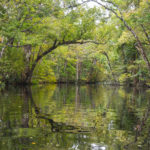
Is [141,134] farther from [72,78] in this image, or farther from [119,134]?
[72,78]

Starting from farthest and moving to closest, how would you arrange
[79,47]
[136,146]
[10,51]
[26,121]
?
[79,47] < [10,51] < [26,121] < [136,146]

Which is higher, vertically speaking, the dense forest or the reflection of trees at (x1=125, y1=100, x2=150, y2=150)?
the dense forest

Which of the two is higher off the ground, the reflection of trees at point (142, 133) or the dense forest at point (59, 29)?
the dense forest at point (59, 29)

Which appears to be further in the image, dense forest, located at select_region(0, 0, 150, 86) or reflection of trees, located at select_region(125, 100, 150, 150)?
dense forest, located at select_region(0, 0, 150, 86)

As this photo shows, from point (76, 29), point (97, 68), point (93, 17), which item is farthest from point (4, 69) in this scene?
point (97, 68)

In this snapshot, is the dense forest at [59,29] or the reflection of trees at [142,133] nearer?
the reflection of trees at [142,133]

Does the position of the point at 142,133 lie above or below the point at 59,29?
below

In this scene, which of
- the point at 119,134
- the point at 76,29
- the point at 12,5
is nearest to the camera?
the point at 119,134

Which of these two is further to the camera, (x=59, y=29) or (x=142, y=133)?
(x=59, y=29)

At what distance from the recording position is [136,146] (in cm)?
314

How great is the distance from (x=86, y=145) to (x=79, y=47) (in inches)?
1335

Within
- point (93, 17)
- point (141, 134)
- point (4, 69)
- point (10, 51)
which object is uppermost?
point (93, 17)

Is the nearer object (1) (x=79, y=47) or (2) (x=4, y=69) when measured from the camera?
(2) (x=4, y=69)

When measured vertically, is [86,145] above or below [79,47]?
below
